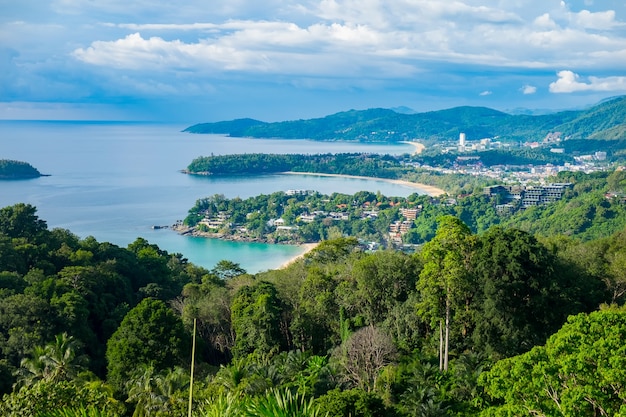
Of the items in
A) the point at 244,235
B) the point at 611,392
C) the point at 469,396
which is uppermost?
the point at 611,392

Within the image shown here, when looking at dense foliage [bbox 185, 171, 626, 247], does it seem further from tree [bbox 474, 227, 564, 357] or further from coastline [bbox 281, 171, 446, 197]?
tree [bbox 474, 227, 564, 357]

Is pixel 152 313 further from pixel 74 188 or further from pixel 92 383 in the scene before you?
pixel 74 188

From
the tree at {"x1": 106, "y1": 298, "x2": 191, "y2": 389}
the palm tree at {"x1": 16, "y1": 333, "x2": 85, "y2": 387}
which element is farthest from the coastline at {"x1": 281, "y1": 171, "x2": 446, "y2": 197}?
the palm tree at {"x1": 16, "y1": 333, "x2": 85, "y2": 387}

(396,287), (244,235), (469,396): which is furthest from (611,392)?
(244,235)

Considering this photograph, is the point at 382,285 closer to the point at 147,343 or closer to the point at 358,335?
the point at 358,335

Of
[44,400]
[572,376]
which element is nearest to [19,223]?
[44,400]

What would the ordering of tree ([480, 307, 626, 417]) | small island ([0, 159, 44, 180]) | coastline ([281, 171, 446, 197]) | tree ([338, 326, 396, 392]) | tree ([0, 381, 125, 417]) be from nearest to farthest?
tree ([480, 307, 626, 417]) < tree ([0, 381, 125, 417]) < tree ([338, 326, 396, 392]) < coastline ([281, 171, 446, 197]) < small island ([0, 159, 44, 180])
